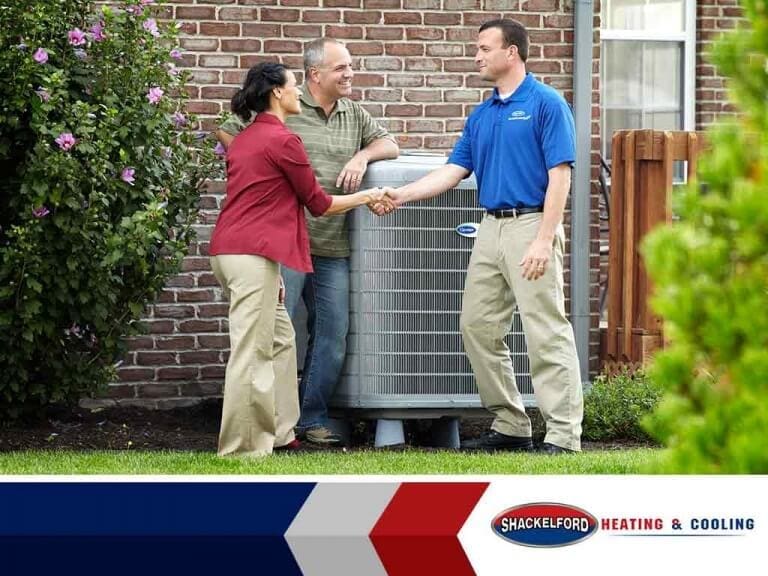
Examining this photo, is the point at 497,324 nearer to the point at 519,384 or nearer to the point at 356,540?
the point at 519,384

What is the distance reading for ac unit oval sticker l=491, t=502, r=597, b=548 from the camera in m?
1.51

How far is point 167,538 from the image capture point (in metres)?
1.56

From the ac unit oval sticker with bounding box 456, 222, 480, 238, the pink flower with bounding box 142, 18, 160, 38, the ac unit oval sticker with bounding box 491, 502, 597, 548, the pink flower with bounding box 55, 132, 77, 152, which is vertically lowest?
the ac unit oval sticker with bounding box 491, 502, 597, 548

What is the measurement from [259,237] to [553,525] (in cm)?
462

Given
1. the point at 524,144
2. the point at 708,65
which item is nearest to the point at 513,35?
the point at 524,144

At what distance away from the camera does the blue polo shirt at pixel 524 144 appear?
6320mm

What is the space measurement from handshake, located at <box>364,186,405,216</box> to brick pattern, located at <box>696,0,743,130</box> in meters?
3.31

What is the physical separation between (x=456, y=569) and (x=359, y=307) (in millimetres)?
5482

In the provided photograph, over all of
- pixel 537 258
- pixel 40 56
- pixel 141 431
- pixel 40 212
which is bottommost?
pixel 141 431

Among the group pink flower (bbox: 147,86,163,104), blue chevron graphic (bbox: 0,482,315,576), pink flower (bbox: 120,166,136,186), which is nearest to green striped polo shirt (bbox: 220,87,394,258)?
pink flower (bbox: 147,86,163,104)

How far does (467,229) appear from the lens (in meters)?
6.99

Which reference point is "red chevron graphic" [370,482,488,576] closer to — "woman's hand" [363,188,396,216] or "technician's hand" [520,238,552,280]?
"technician's hand" [520,238,552,280]

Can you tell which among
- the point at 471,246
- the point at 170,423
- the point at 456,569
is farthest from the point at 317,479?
the point at 170,423

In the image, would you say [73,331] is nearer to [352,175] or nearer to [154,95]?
[154,95]
